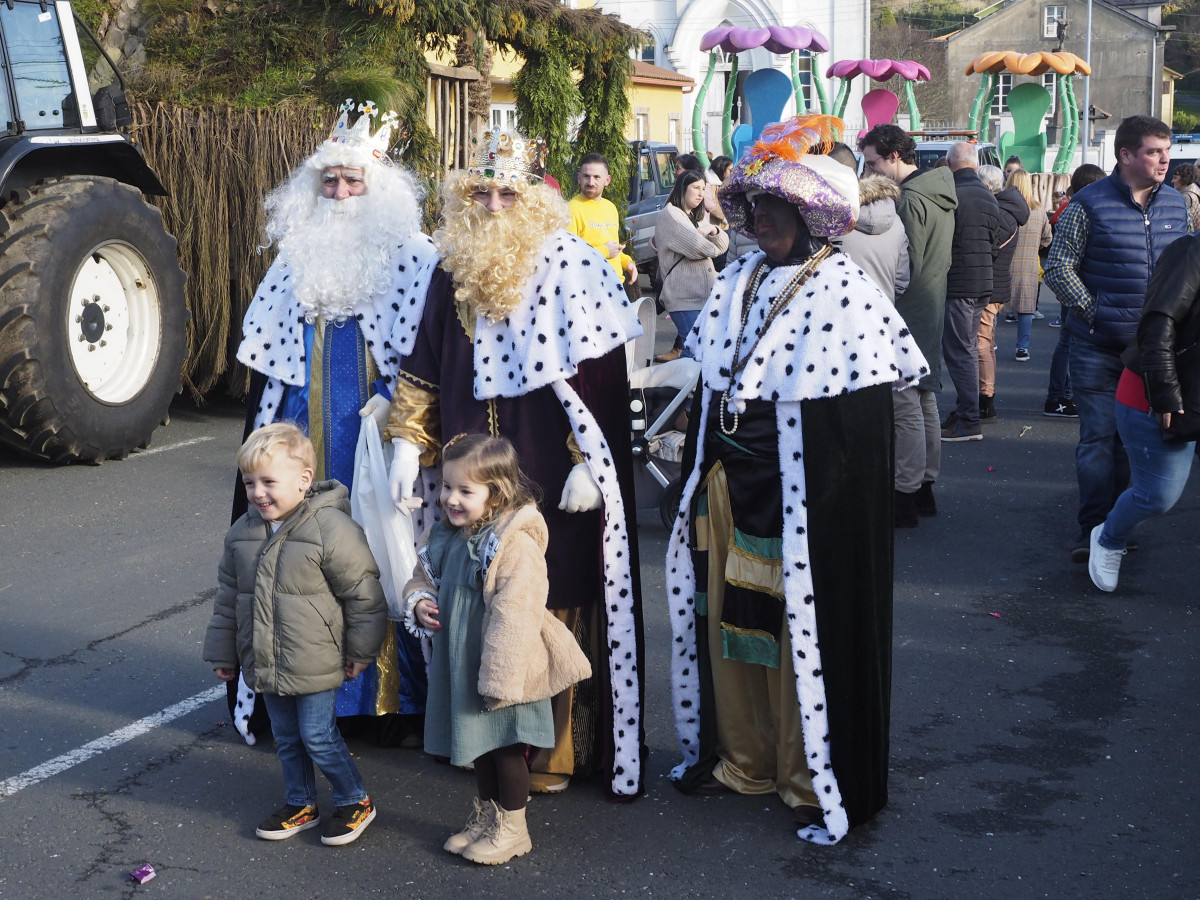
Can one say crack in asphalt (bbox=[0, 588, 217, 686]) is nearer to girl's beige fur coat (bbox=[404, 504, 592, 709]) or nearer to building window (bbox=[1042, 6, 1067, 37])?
girl's beige fur coat (bbox=[404, 504, 592, 709])

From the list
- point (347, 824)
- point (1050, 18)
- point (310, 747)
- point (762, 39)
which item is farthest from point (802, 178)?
point (1050, 18)

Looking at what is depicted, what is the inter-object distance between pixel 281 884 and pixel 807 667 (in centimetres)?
147

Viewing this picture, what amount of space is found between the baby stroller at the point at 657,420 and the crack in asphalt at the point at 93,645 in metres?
2.16

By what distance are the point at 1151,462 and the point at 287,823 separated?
11.9ft

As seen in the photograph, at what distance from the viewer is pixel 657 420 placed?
21.7ft

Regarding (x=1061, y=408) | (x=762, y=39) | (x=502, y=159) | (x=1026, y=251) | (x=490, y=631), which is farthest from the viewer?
(x=762, y=39)

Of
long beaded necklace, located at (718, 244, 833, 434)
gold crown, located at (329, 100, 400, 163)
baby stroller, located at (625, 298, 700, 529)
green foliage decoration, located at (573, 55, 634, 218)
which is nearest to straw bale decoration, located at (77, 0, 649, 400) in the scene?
green foliage decoration, located at (573, 55, 634, 218)

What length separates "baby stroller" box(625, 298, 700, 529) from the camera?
6.43 meters

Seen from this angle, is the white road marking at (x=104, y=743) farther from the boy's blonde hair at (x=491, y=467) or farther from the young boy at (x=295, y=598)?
the boy's blonde hair at (x=491, y=467)

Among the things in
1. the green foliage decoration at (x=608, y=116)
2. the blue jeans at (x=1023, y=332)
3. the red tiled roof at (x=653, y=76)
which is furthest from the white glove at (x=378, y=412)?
the red tiled roof at (x=653, y=76)

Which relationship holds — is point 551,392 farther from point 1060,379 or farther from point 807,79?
point 807,79

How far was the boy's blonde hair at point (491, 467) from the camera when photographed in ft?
10.8

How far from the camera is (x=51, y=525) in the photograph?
263 inches

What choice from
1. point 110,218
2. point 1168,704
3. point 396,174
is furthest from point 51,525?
point 1168,704
